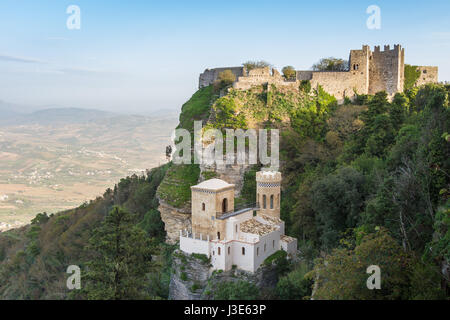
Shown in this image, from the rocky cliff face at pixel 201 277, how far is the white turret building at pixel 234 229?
0.37m

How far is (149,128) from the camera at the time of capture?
120062 millimetres

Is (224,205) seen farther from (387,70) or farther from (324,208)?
(387,70)

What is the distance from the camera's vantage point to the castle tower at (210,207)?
893 inches

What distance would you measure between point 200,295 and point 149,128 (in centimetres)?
10189

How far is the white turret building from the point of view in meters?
21.4

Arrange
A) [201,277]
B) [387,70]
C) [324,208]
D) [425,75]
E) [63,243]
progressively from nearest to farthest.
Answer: [201,277], [324,208], [387,70], [425,75], [63,243]

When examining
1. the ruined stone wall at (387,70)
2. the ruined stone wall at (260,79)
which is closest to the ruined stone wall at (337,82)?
the ruined stone wall at (387,70)

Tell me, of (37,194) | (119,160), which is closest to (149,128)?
(119,160)

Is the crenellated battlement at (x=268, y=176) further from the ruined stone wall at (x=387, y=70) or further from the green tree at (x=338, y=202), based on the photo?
the ruined stone wall at (x=387, y=70)

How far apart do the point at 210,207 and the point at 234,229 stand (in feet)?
6.01

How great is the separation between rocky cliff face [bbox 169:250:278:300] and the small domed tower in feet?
13.0

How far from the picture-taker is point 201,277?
21.7m

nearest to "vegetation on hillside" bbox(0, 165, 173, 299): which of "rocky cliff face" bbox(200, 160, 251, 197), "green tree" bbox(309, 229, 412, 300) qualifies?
"rocky cliff face" bbox(200, 160, 251, 197)

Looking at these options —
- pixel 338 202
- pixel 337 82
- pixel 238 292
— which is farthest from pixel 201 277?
pixel 337 82
